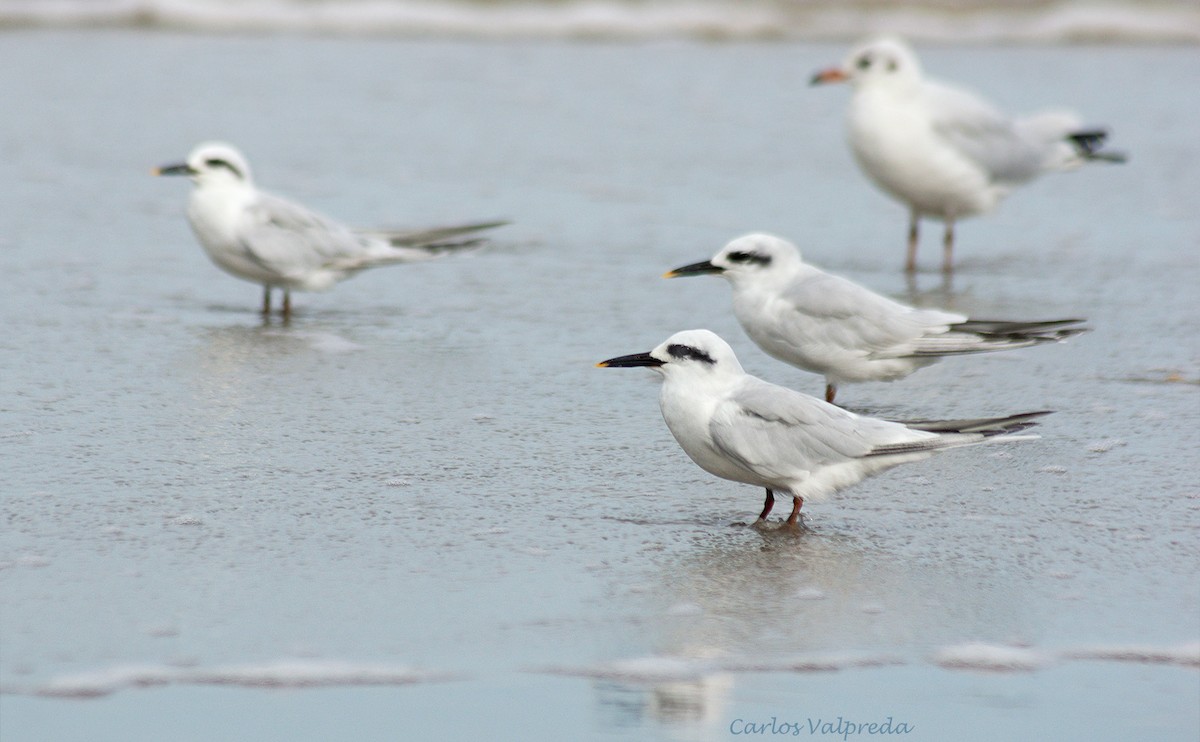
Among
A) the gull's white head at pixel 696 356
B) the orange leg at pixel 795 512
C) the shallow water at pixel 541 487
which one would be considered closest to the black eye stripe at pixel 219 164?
the shallow water at pixel 541 487

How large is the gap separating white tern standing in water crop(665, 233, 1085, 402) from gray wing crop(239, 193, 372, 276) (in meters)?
1.99

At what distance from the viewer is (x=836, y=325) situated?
222 inches

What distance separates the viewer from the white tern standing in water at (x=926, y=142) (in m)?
8.56

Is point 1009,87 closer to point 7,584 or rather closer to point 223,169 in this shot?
point 223,169

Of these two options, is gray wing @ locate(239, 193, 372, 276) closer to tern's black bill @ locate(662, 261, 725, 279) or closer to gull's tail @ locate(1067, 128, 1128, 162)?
tern's black bill @ locate(662, 261, 725, 279)

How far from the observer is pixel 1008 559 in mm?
4242

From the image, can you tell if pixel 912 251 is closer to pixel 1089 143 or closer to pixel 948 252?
pixel 948 252

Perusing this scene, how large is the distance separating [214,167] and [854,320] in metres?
3.10

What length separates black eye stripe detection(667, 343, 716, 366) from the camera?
4598mm

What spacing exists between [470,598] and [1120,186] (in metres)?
7.69

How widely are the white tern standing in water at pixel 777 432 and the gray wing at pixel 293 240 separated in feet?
9.04

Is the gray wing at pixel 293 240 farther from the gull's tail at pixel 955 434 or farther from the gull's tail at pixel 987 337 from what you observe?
the gull's tail at pixel 955 434

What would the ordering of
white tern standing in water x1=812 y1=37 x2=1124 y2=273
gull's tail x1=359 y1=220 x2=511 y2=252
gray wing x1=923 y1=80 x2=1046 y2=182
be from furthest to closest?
gray wing x1=923 y1=80 x2=1046 y2=182
white tern standing in water x1=812 y1=37 x2=1124 y2=273
gull's tail x1=359 y1=220 x2=511 y2=252

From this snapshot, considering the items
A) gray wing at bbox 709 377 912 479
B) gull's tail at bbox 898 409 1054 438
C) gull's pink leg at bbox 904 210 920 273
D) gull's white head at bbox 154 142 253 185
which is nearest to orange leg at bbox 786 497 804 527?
gray wing at bbox 709 377 912 479
